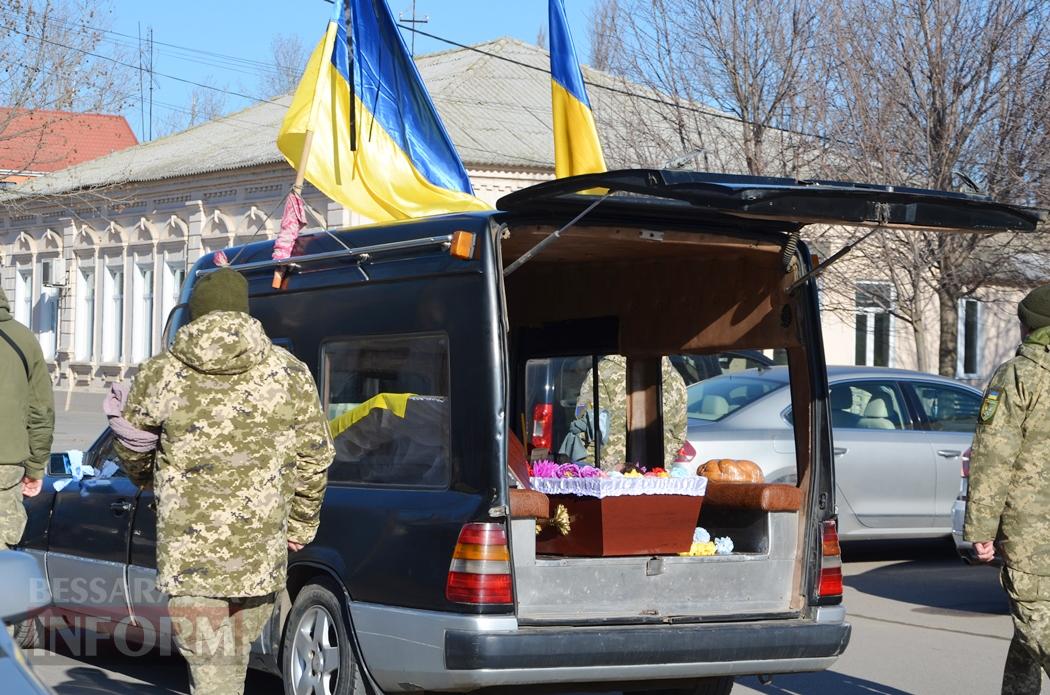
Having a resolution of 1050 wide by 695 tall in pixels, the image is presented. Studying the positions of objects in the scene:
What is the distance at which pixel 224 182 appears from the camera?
3284 centimetres

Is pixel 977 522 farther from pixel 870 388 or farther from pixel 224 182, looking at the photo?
pixel 224 182

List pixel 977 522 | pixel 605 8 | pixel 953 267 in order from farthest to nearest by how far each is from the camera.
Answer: pixel 605 8 < pixel 953 267 < pixel 977 522

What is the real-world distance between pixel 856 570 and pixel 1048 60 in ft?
30.3

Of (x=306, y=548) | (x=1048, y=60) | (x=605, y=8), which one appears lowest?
(x=306, y=548)

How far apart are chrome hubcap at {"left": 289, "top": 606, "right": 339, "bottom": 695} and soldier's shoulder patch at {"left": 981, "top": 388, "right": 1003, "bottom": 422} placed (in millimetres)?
2859

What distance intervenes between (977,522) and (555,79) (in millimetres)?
4710

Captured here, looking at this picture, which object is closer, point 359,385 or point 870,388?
point 359,385

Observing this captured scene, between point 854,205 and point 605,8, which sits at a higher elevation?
point 605,8

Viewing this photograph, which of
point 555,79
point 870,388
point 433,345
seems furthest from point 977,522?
point 870,388

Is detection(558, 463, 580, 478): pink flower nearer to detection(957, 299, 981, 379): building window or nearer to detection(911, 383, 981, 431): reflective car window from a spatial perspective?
detection(911, 383, 981, 431): reflective car window

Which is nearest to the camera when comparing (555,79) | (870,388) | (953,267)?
(555,79)

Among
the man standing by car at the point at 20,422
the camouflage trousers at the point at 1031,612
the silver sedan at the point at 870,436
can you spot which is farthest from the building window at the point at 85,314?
the camouflage trousers at the point at 1031,612

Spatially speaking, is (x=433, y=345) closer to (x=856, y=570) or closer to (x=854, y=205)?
(x=854, y=205)

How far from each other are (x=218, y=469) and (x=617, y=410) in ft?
12.2
